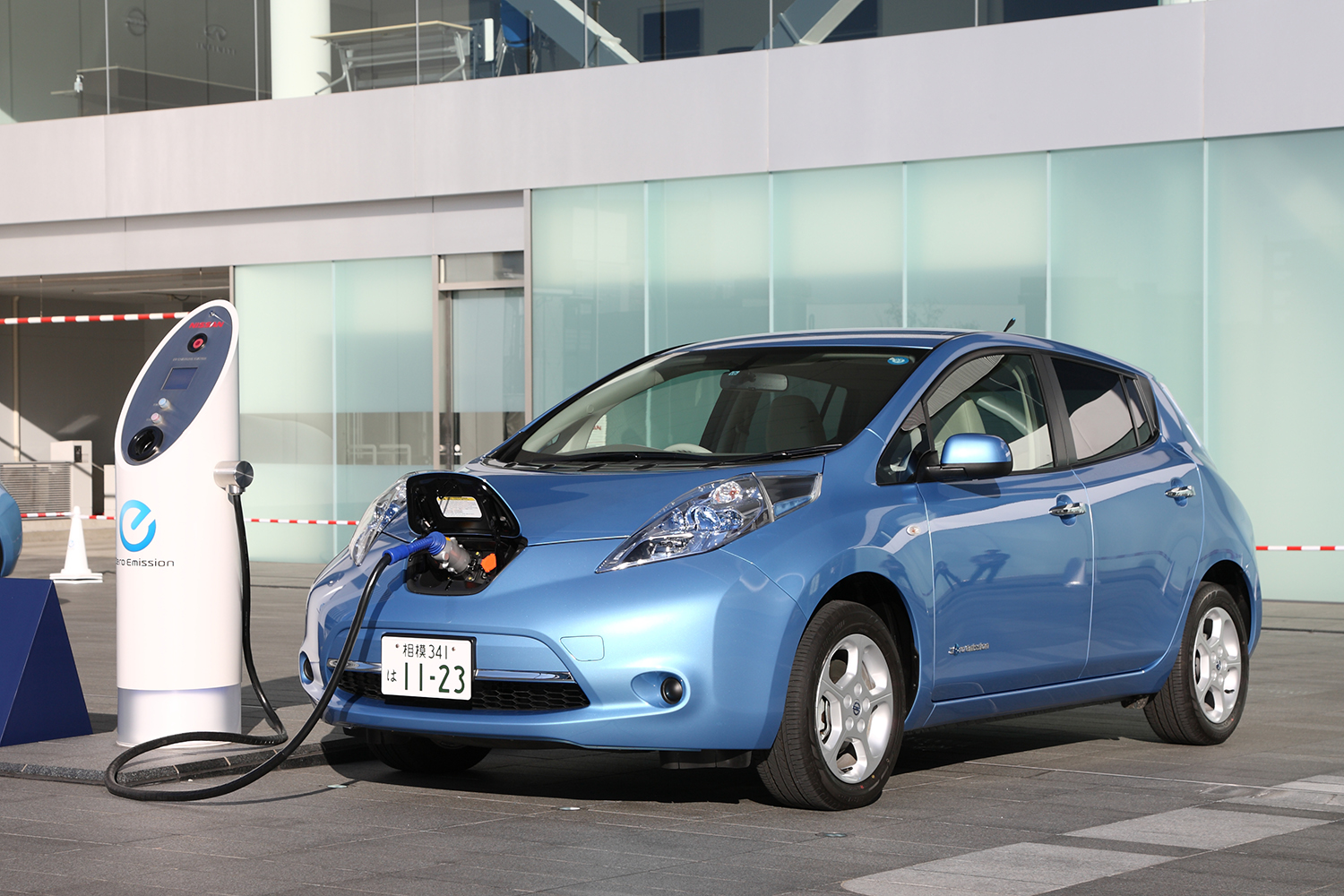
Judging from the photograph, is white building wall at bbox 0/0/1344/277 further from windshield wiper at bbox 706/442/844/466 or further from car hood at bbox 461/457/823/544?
car hood at bbox 461/457/823/544

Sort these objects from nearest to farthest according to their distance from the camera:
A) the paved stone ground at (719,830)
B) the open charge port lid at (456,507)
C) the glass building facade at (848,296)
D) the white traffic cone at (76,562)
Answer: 1. the paved stone ground at (719,830)
2. the open charge port lid at (456,507)
3. the glass building facade at (848,296)
4. the white traffic cone at (76,562)

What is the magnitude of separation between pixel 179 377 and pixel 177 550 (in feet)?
2.12

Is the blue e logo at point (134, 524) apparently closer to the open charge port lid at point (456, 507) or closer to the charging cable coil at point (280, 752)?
the charging cable coil at point (280, 752)

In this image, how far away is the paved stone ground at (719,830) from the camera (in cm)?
462

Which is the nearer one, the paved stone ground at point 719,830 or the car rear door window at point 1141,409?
the paved stone ground at point 719,830

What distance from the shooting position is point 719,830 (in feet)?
17.5

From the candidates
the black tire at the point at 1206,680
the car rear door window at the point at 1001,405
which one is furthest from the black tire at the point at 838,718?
the black tire at the point at 1206,680

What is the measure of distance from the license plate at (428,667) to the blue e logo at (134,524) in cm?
128

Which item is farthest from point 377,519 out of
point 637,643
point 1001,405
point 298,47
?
point 298,47

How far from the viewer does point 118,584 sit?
21.5 ft

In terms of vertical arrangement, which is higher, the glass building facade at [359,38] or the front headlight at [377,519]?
the glass building facade at [359,38]

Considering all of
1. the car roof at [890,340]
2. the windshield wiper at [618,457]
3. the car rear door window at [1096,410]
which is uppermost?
the car roof at [890,340]

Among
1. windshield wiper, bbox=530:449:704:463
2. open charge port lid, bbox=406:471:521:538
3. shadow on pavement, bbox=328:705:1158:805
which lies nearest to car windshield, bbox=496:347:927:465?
windshield wiper, bbox=530:449:704:463

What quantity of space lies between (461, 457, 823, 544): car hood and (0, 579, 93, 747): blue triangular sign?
202 cm
